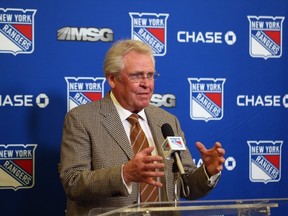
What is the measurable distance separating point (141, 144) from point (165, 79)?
594mm

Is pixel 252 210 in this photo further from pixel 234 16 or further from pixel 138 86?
pixel 234 16

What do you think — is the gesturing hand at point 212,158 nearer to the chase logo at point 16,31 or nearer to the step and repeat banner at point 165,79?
the step and repeat banner at point 165,79

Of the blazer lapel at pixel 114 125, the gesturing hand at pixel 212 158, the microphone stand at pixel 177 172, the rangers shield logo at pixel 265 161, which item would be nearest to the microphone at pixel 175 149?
the microphone stand at pixel 177 172

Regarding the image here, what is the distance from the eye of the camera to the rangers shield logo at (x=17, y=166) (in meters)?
2.53

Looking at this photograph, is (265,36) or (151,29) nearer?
(151,29)

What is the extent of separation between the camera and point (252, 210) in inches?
60.1

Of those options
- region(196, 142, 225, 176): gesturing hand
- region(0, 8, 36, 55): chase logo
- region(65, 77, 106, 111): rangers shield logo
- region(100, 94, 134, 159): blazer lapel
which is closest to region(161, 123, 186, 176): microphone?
region(196, 142, 225, 176): gesturing hand

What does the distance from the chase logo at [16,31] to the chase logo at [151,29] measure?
0.48 m

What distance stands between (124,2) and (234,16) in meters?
0.58

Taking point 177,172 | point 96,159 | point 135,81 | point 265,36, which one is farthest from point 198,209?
point 265,36

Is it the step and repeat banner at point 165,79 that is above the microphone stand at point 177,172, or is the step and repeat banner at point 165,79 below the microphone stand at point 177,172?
above

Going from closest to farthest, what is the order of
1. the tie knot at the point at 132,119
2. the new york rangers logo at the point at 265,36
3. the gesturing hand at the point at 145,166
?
the gesturing hand at the point at 145,166 → the tie knot at the point at 132,119 → the new york rangers logo at the point at 265,36

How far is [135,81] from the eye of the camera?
222 centimetres

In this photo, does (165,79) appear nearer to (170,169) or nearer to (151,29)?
(151,29)
